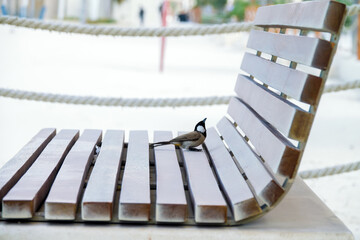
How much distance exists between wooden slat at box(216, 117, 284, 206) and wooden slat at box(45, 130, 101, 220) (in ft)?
1.48

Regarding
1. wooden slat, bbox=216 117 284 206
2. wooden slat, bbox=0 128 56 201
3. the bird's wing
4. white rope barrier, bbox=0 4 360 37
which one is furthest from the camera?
white rope barrier, bbox=0 4 360 37

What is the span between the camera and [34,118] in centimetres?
588

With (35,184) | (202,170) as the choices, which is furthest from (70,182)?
(202,170)

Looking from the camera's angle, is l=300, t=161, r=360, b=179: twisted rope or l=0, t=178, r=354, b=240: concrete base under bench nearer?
l=0, t=178, r=354, b=240: concrete base under bench

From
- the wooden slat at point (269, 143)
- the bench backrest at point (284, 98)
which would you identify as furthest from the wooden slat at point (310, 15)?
the wooden slat at point (269, 143)

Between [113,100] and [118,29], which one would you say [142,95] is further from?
[118,29]

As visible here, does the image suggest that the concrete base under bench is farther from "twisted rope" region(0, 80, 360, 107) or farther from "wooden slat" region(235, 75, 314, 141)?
"twisted rope" region(0, 80, 360, 107)

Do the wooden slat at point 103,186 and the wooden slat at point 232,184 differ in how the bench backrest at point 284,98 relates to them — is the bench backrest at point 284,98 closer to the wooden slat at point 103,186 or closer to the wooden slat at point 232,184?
the wooden slat at point 232,184

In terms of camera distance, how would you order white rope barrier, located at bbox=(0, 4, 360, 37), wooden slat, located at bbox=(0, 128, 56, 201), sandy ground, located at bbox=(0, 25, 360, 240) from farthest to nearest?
sandy ground, located at bbox=(0, 25, 360, 240) < white rope barrier, located at bbox=(0, 4, 360, 37) < wooden slat, located at bbox=(0, 128, 56, 201)

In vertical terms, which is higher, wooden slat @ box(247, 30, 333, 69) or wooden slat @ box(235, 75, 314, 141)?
wooden slat @ box(247, 30, 333, 69)

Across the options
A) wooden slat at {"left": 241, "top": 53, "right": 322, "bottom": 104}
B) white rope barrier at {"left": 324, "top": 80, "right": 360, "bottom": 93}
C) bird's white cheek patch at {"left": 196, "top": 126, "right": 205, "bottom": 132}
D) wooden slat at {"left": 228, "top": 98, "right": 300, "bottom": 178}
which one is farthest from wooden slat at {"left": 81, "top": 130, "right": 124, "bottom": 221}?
white rope barrier at {"left": 324, "top": 80, "right": 360, "bottom": 93}

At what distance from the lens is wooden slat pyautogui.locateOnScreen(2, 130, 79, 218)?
1381 millimetres

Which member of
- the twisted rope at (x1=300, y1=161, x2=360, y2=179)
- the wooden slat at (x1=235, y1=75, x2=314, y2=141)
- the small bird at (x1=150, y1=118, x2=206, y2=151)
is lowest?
the twisted rope at (x1=300, y1=161, x2=360, y2=179)

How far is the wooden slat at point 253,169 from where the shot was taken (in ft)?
4.67
